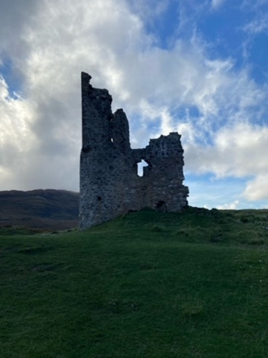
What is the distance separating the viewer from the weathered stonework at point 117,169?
97.3 feet

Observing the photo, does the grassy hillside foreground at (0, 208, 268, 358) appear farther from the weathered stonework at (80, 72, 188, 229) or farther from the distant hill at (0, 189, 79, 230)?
the distant hill at (0, 189, 79, 230)

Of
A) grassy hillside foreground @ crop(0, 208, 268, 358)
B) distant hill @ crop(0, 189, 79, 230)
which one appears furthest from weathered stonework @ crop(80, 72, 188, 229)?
distant hill @ crop(0, 189, 79, 230)

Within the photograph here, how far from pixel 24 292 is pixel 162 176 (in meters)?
17.5

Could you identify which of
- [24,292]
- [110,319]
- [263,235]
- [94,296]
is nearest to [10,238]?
[24,292]

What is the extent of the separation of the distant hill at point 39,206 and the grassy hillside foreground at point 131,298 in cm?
4762

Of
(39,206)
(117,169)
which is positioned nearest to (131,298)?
(117,169)

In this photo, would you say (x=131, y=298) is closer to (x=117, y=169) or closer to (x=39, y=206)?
(x=117, y=169)

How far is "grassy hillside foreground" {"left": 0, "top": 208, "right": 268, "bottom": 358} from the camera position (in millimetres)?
10438

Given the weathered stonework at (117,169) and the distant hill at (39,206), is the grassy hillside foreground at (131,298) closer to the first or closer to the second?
the weathered stonework at (117,169)

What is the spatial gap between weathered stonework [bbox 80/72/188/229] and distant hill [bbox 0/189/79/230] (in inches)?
1443

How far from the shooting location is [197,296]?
13.4 m

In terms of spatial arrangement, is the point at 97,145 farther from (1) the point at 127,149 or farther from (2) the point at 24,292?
(2) the point at 24,292

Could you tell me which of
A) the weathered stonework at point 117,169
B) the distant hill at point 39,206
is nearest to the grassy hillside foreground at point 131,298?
the weathered stonework at point 117,169

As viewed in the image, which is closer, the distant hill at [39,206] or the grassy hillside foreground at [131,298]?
the grassy hillside foreground at [131,298]
